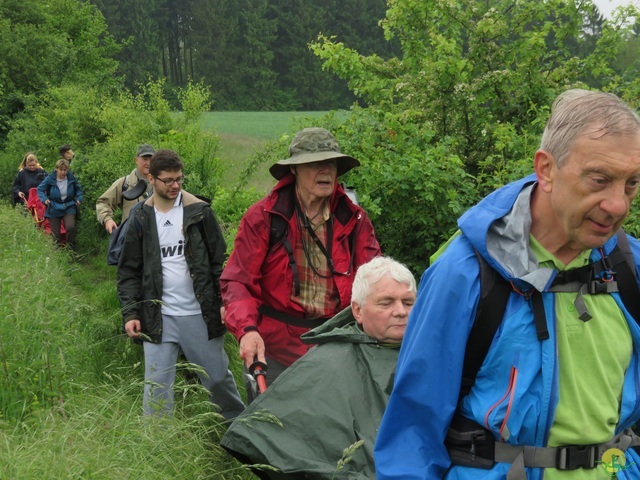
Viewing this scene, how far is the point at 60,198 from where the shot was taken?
43.6ft

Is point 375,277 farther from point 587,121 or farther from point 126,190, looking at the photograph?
point 126,190

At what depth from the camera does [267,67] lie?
261 feet

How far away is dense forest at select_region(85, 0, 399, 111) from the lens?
76.2 meters

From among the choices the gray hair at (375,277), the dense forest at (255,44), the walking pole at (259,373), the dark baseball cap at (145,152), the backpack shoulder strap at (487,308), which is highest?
the dense forest at (255,44)

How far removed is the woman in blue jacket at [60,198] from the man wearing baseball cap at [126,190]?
4432mm

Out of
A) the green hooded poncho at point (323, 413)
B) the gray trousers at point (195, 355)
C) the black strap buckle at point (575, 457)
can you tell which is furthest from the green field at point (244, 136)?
the black strap buckle at point (575, 457)

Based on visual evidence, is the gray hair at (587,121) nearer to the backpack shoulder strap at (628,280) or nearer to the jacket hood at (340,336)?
the backpack shoulder strap at (628,280)

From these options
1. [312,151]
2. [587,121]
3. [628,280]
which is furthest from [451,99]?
[587,121]

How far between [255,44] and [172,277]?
7580 cm

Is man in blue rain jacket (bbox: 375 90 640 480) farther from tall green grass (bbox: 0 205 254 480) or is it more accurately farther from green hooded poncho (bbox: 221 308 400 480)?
tall green grass (bbox: 0 205 254 480)

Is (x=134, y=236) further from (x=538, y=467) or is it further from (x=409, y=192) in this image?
(x=538, y=467)

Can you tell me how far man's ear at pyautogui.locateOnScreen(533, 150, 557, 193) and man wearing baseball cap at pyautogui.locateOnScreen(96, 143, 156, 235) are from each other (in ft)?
21.2

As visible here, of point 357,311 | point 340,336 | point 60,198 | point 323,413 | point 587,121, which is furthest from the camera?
point 60,198

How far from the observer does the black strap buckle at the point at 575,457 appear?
209 centimetres
